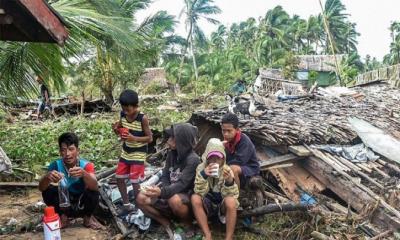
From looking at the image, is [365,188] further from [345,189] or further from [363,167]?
[363,167]

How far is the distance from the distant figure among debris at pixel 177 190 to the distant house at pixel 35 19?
168 centimetres

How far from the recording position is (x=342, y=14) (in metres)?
39.5

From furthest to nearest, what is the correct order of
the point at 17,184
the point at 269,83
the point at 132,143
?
the point at 269,83 < the point at 17,184 < the point at 132,143

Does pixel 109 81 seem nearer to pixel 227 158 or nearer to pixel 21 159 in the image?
pixel 21 159

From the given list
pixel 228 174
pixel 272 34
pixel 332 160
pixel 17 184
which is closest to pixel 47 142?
pixel 17 184

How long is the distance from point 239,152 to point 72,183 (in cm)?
176

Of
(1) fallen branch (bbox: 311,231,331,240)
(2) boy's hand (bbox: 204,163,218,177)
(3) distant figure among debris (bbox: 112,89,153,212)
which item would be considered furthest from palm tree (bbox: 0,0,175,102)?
(1) fallen branch (bbox: 311,231,331,240)

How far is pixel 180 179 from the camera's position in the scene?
4.37m

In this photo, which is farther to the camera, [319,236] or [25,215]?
[25,215]

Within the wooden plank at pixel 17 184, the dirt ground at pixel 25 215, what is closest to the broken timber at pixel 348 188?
the dirt ground at pixel 25 215

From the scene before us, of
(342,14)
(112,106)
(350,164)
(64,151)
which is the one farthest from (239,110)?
(342,14)

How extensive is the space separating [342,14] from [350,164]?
37.0 metres

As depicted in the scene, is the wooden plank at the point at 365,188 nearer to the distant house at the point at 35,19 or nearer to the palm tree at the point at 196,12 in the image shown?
the distant house at the point at 35,19

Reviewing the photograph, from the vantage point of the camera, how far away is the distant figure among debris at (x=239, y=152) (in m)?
4.56
